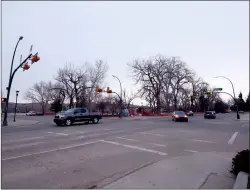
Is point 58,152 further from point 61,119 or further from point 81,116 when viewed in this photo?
point 81,116

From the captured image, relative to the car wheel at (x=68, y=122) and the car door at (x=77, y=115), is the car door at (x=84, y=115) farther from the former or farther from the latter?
the car wheel at (x=68, y=122)

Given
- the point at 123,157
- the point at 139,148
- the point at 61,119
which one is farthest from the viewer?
the point at 61,119

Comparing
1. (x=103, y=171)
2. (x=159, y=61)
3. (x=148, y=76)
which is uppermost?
(x=159, y=61)

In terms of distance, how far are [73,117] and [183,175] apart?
18.1 meters

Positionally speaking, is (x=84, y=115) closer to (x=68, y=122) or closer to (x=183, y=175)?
(x=68, y=122)

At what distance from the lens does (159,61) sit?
193 ft

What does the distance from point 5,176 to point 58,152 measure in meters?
3.07

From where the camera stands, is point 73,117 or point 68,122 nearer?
point 68,122

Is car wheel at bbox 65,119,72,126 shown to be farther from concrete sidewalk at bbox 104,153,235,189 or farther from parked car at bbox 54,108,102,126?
concrete sidewalk at bbox 104,153,235,189

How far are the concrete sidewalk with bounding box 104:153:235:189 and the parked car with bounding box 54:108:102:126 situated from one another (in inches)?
634

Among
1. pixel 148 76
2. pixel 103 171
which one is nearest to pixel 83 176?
pixel 103 171

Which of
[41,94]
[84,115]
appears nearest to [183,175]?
[84,115]

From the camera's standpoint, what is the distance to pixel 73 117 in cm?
2261

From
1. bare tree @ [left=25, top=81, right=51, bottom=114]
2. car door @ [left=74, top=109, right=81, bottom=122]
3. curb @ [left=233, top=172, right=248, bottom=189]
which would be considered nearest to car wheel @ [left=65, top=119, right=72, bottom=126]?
car door @ [left=74, top=109, right=81, bottom=122]
